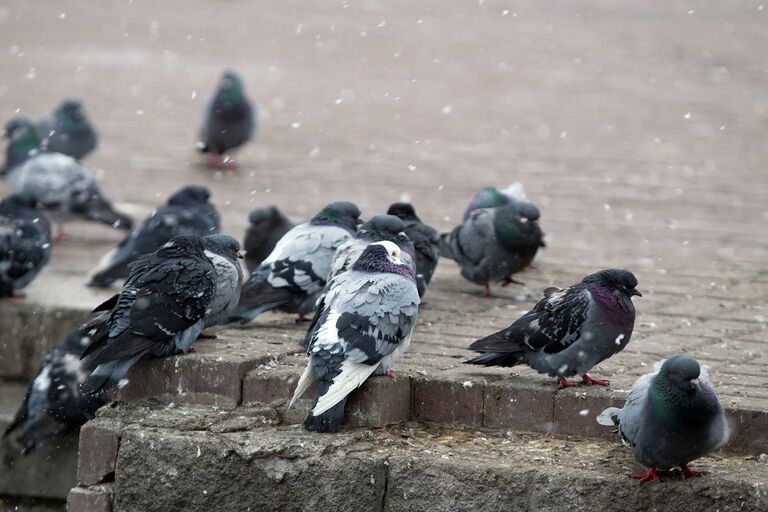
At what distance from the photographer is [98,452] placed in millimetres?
4715

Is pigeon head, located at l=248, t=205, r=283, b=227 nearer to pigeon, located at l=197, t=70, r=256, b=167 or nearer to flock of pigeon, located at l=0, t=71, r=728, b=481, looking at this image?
flock of pigeon, located at l=0, t=71, r=728, b=481

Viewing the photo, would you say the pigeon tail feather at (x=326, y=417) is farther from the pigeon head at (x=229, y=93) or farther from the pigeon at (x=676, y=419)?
the pigeon head at (x=229, y=93)

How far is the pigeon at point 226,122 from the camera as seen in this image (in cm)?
1136

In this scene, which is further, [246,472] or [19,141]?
[19,141]

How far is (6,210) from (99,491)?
8.59 ft

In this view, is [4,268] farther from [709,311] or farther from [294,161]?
[294,161]

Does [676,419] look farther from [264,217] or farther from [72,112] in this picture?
[72,112]

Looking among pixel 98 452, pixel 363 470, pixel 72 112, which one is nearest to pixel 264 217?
pixel 98 452

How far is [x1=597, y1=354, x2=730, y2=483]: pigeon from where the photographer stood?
154 inches

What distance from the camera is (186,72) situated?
1666 cm

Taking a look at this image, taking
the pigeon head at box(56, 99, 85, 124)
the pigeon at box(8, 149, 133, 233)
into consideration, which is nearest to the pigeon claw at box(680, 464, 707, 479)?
the pigeon at box(8, 149, 133, 233)

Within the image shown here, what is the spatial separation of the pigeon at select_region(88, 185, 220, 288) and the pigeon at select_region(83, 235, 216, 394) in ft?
4.29

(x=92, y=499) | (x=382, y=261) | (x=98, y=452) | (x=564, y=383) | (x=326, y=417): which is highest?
(x=382, y=261)

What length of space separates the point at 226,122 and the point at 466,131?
9.31 ft
